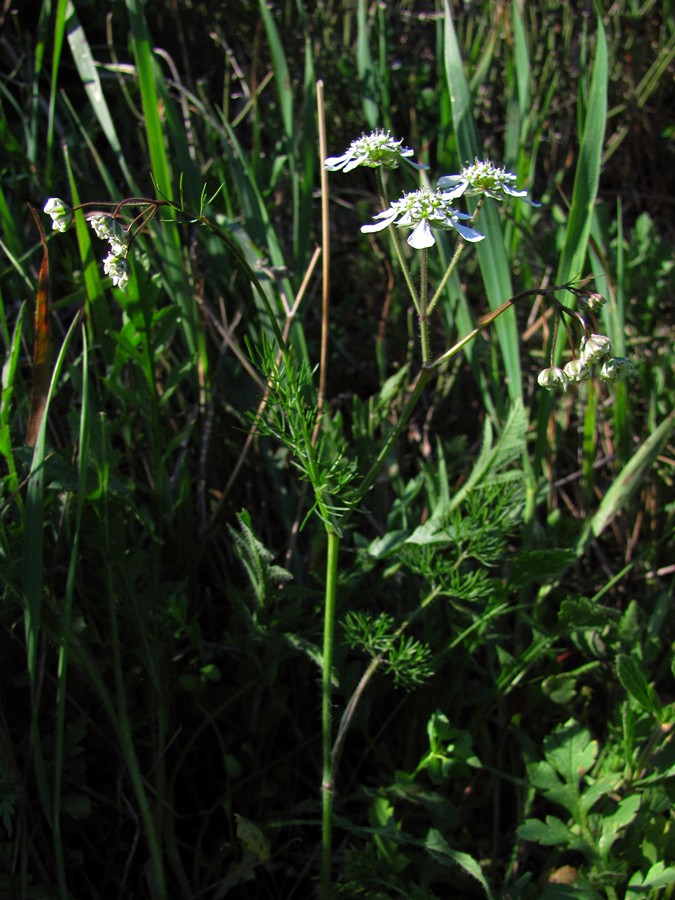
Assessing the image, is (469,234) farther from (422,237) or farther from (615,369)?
(615,369)

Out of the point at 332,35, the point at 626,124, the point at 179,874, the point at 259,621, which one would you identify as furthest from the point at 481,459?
the point at 332,35

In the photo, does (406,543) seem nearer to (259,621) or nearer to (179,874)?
(259,621)

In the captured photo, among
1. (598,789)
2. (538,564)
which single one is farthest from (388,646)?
(598,789)

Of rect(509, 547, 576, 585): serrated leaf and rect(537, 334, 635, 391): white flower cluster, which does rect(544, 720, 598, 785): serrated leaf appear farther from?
rect(537, 334, 635, 391): white flower cluster

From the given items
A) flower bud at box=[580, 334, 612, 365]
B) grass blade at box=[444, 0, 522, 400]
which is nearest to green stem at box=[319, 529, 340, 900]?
flower bud at box=[580, 334, 612, 365]

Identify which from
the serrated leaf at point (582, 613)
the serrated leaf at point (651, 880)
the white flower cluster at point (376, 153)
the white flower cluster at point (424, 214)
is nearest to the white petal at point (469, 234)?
the white flower cluster at point (424, 214)

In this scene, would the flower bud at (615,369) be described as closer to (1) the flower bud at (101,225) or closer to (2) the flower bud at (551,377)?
(2) the flower bud at (551,377)
